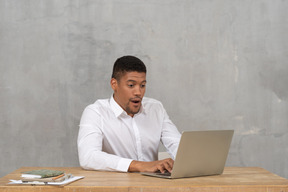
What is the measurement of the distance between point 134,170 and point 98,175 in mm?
210

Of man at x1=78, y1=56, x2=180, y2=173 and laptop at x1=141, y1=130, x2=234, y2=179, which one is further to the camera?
man at x1=78, y1=56, x2=180, y2=173

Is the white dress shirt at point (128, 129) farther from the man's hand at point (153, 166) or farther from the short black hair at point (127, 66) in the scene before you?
the man's hand at point (153, 166)

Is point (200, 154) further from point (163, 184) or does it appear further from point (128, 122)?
point (128, 122)

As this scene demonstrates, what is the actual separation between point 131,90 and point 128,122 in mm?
269

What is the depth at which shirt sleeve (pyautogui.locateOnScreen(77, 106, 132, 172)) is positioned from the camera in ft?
7.38

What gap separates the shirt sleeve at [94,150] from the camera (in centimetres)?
225

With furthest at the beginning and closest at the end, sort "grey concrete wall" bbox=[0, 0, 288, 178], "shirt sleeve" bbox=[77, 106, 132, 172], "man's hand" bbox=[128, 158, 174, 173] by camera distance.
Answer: "grey concrete wall" bbox=[0, 0, 288, 178] → "shirt sleeve" bbox=[77, 106, 132, 172] → "man's hand" bbox=[128, 158, 174, 173]

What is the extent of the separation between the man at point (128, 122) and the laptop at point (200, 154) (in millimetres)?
577

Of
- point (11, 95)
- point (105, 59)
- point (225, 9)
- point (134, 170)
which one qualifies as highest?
point (225, 9)

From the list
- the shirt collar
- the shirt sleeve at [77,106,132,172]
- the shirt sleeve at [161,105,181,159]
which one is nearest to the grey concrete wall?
the shirt sleeve at [161,105,181,159]

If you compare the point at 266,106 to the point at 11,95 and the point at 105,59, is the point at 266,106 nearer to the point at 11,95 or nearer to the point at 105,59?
the point at 105,59

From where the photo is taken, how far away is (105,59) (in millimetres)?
4281

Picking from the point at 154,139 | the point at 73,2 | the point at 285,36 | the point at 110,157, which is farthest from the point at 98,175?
the point at 285,36

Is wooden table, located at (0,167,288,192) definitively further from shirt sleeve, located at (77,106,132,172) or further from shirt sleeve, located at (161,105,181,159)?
shirt sleeve, located at (161,105,181,159)
